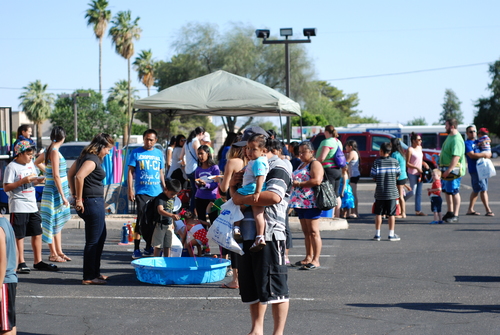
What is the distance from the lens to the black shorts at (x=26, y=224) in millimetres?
7844

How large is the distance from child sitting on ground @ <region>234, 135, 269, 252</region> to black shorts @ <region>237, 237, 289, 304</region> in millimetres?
84

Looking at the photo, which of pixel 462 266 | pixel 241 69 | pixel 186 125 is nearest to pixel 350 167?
pixel 462 266

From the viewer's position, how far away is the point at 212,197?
28.8 ft

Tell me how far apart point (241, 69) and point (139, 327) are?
4050cm

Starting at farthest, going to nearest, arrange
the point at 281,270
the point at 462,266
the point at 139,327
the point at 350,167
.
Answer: the point at 350,167
the point at 462,266
the point at 139,327
the point at 281,270

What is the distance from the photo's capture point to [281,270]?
16.1 feet

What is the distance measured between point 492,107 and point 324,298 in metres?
70.6

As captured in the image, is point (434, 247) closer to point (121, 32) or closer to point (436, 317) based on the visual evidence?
point (436, 317)

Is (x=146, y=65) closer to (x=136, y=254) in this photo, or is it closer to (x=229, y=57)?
(x=229, y=57)

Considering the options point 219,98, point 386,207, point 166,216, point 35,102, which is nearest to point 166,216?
point 166,216

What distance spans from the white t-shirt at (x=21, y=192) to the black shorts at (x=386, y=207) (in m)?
5.31

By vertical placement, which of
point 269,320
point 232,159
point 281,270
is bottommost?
point 269,320

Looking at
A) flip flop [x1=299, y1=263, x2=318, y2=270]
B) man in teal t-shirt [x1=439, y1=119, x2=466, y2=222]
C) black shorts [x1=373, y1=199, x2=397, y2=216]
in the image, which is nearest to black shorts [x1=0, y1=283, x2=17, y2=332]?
flip flop [x1=299, y1=263, x2=318, y2=270]

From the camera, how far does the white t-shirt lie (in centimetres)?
775
